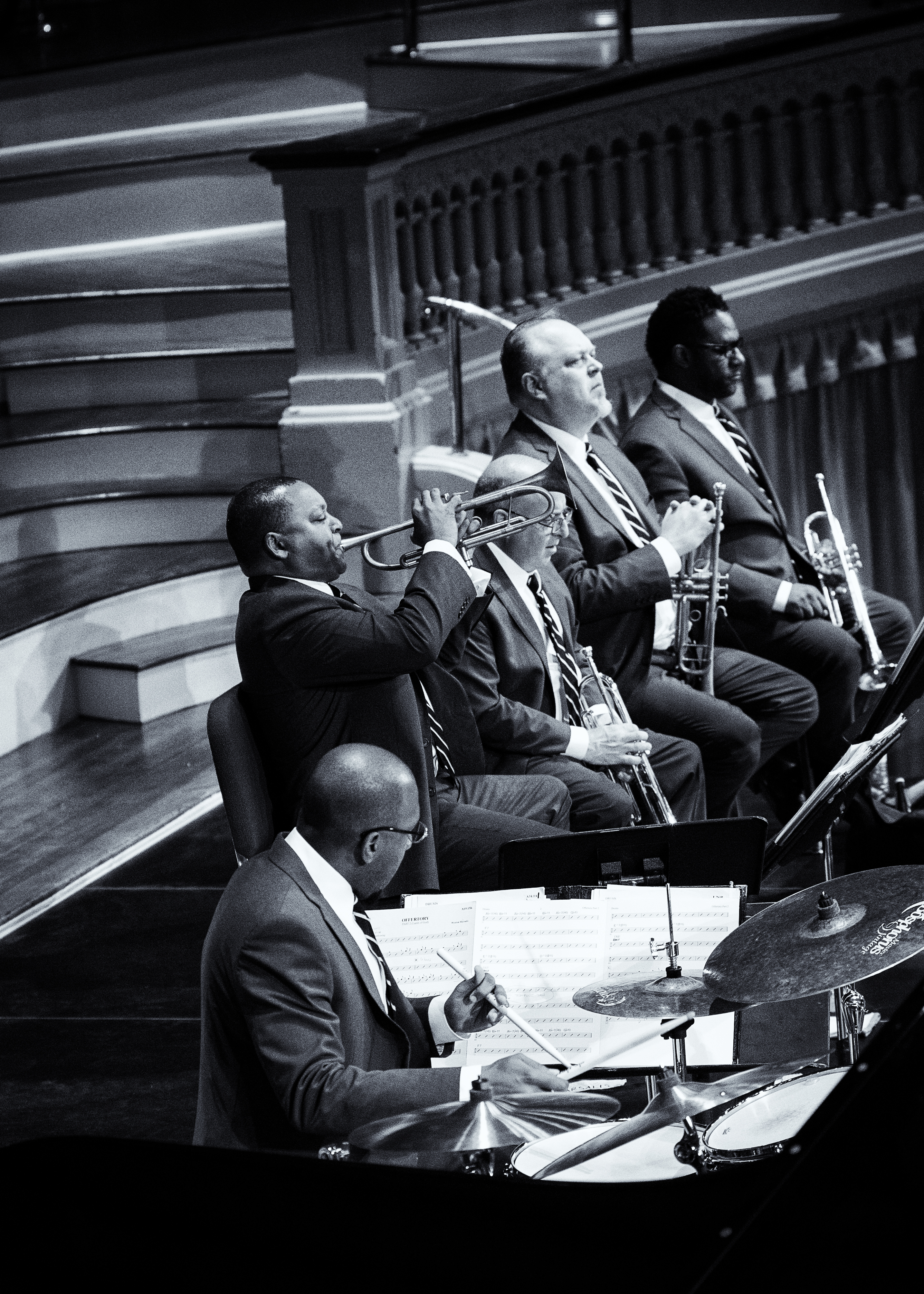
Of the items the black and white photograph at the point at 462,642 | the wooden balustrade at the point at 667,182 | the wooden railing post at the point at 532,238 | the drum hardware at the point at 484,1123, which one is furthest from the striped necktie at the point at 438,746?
the wooden railing post at the point at 532,238

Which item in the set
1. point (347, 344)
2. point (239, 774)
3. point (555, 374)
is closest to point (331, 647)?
point (239, 774)

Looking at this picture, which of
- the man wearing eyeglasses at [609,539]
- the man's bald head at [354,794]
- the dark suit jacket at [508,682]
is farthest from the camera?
the man wearing eyeglasses at [609,539]

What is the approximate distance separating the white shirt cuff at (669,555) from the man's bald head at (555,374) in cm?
39

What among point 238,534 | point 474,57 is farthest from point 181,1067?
point 474,57

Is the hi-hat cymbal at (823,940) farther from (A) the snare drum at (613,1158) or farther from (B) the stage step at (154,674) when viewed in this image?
(B) the stage step at (154,674)

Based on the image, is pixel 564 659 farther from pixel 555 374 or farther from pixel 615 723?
pixel 555 374

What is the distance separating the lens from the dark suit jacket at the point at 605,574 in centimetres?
485

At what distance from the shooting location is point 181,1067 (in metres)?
4.23

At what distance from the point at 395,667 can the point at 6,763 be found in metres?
2.32

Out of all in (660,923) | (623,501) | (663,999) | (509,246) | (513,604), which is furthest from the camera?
(509,246)

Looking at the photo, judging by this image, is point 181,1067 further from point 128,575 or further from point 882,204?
point 882,204

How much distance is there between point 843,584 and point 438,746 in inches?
76.5

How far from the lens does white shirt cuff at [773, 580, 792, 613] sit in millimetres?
5480

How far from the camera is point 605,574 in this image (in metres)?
4.84
